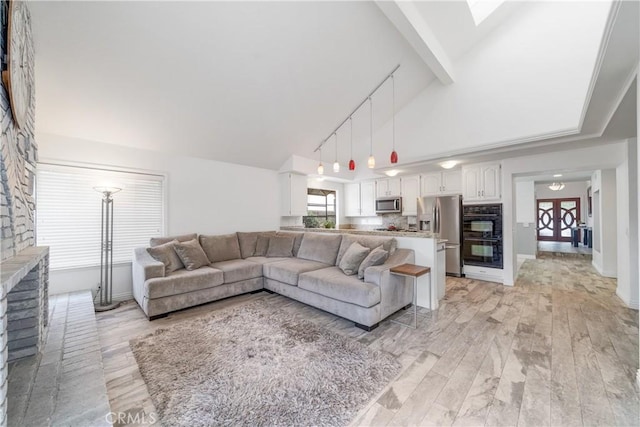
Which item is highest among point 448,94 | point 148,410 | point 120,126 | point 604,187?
point 448,94

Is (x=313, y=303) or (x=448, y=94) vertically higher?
(x=448, y=94)

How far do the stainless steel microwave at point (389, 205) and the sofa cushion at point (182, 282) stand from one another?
13.7 feet

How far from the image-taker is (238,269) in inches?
148

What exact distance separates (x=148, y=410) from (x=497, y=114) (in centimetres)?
531

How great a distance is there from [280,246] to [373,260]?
2.13 meters

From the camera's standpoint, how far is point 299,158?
532 centimetres

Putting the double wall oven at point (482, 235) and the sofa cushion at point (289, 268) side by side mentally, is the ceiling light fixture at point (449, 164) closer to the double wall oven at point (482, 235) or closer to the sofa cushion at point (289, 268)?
the double wall oven at point (482, 235)

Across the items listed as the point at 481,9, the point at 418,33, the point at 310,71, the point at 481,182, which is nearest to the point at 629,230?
the point at 481,182

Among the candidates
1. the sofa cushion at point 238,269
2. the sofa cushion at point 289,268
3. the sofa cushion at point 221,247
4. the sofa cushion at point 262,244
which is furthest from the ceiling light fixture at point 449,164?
the sofa cushion at point 221,247

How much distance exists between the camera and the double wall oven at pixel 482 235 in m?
4.64

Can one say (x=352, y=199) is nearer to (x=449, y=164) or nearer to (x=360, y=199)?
(x=360, y=199)

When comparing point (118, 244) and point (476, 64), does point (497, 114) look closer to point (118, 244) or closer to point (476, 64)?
point (476, 64)

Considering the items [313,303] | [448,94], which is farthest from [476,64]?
[313,303]

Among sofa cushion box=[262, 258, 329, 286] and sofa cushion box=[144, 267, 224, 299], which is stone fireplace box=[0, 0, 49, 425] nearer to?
sofa cushion box=[144, 267, 224, 299]
